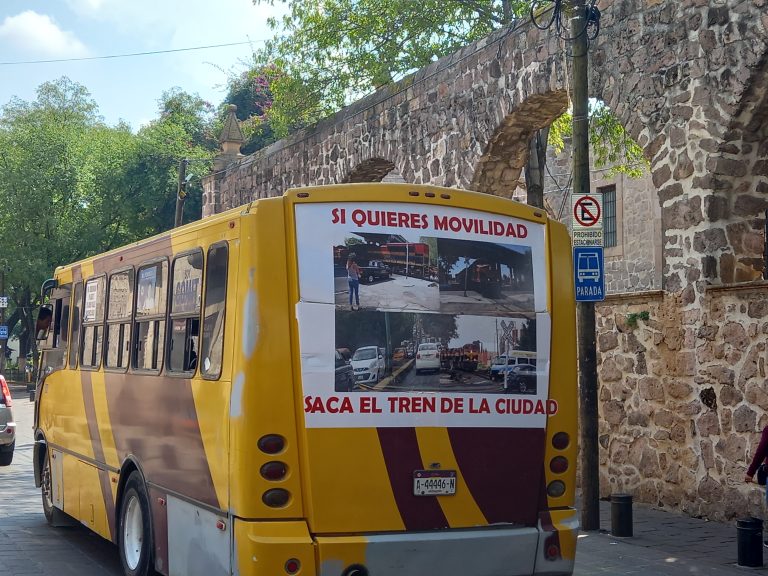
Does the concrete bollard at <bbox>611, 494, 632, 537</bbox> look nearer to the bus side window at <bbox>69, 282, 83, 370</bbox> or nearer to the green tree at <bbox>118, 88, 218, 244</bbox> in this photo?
the bus side window at <bbox>69, 282, 83, 370</bbox>

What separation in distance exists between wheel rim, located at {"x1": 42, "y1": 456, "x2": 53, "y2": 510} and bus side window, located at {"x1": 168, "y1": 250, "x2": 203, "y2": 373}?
4.41m

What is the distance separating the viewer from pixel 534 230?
7.78 m

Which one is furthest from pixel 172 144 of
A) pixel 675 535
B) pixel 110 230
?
pixel 675 535

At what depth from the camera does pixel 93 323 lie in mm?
10086

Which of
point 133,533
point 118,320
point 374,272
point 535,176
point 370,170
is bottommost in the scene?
point 133,533

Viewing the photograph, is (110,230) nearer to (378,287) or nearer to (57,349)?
(57,349)

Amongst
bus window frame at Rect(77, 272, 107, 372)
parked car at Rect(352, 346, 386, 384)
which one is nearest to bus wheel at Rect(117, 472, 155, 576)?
bus window frame at Rect(77, 272, 107, 372)

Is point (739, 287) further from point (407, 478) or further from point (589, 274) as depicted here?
point (407, 478)

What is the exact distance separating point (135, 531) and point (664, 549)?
4743 millimetres

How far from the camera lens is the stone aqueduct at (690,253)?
453 inches

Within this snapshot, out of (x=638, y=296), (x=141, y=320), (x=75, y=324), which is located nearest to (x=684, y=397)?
(x=638, y=296)

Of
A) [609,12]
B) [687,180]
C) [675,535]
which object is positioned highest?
[609,12]

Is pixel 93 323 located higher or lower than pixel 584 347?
higher

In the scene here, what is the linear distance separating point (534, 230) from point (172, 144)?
46.3 m
